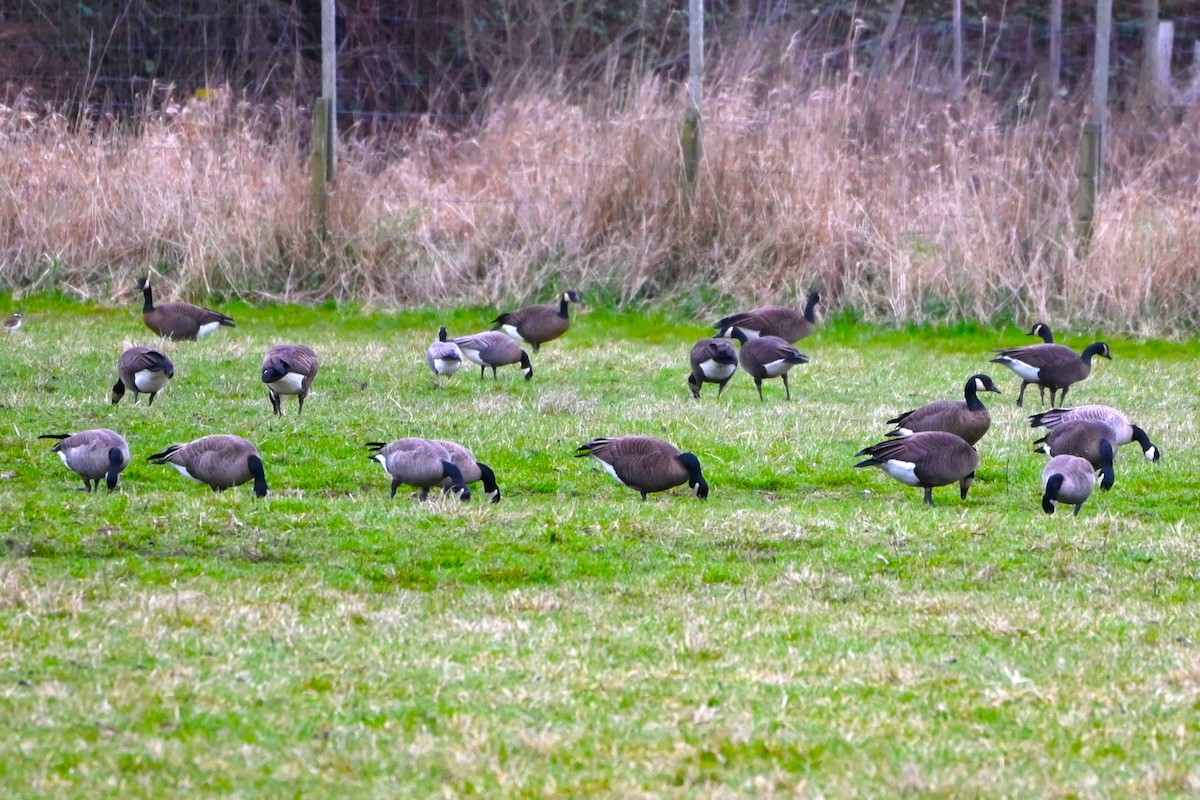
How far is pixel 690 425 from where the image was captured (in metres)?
11.1

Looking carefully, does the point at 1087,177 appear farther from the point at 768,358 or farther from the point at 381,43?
the point at 381,43

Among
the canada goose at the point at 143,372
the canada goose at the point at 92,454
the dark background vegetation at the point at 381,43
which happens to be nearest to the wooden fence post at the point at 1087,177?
the dark background vegetation at the point at 381,43

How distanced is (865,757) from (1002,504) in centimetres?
495

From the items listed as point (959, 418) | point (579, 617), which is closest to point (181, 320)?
point (959, 418)

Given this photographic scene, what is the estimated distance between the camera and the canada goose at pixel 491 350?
13.0 metres

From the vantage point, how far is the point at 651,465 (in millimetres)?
8922

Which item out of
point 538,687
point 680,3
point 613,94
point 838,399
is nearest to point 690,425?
point 838,399

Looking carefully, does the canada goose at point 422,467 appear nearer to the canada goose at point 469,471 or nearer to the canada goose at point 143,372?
the canada goose at point 469,471

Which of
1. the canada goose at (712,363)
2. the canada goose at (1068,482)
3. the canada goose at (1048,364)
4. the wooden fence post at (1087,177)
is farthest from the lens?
the wooden fence post at (1087,177)

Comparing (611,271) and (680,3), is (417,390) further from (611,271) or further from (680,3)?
(680,3)

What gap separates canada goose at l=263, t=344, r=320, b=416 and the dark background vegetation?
13.9 metres

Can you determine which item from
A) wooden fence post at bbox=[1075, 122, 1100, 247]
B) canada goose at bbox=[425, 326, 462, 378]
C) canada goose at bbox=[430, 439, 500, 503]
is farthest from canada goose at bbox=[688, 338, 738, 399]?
wooden fence post at bbox=[1075, 122, 1100, 247]

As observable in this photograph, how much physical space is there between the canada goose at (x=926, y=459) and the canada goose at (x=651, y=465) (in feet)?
3.17

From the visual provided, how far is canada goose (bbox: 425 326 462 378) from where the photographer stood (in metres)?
12.6
